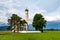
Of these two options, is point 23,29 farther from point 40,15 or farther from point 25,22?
point 40,15

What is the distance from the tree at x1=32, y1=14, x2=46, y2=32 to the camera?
10806cm

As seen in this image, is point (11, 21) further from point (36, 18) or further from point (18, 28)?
point (36, 18)

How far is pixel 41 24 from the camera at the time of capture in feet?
355

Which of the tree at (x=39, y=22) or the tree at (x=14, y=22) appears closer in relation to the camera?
the tree at (x=14, y=22)

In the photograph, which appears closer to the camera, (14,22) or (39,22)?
(14,22)

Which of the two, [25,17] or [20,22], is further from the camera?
[25,17]

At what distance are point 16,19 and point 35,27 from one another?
14.7 metres

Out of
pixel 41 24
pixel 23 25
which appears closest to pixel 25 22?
pixel 23 25

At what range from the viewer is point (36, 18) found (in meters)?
112

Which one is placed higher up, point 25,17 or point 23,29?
point 25,17

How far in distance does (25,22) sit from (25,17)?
6521 mm

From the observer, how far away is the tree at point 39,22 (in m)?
108

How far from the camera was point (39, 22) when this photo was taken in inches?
4252

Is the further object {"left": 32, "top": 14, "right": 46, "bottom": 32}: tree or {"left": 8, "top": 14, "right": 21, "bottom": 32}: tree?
{"left": 32, "top": 14, "right": 46, "bottom": 32}: tree
